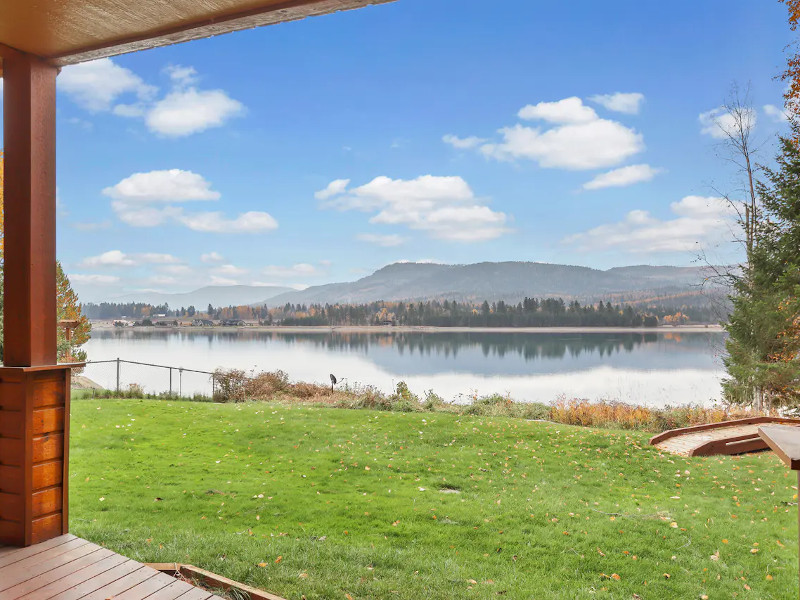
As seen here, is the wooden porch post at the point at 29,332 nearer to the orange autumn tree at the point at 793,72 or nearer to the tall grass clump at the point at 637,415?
the tall grass clump at the point at 637,415

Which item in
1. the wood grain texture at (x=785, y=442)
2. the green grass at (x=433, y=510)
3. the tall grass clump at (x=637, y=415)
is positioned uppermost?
the wood grain texture at (x=785, y=442)

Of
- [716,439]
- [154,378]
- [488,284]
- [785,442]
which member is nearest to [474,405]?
[716,439]

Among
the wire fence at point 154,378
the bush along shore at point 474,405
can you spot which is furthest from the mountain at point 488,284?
the wire fence at point 154,378

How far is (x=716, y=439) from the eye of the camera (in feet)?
27.3

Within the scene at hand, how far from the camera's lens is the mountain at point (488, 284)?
237ft

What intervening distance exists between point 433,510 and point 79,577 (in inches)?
119

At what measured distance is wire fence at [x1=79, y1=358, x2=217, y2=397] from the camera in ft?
44.7

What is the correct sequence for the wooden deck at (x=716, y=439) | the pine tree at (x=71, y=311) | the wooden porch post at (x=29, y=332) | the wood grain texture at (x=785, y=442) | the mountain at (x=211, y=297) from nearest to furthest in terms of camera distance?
1. the wood grain texture at (x=785, y=442)
2. the wooden porch post at (x=29, y=332)
3. the wooden deck at (x=716, y=439)
4. the pine tree at (x=71, y=311)
5. the mountain at (x=211, y=297)

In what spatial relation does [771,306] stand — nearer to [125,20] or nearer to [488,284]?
[125,20]

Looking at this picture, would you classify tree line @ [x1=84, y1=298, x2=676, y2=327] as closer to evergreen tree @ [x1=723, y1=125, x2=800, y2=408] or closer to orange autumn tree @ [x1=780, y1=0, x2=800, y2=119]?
evergreen tree @ [x1=723, y1=125, x2=800, y2=408]

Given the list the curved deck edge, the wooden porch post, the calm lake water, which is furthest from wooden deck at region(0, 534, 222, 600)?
the calm lake water

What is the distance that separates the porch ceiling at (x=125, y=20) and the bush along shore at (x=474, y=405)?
30.5 ft

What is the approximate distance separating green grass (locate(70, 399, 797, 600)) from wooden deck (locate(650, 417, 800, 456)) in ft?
1.50

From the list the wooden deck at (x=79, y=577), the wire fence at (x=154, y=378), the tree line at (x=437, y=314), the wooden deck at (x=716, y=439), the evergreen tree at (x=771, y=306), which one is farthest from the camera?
the tree line at (x=437, y=314)
